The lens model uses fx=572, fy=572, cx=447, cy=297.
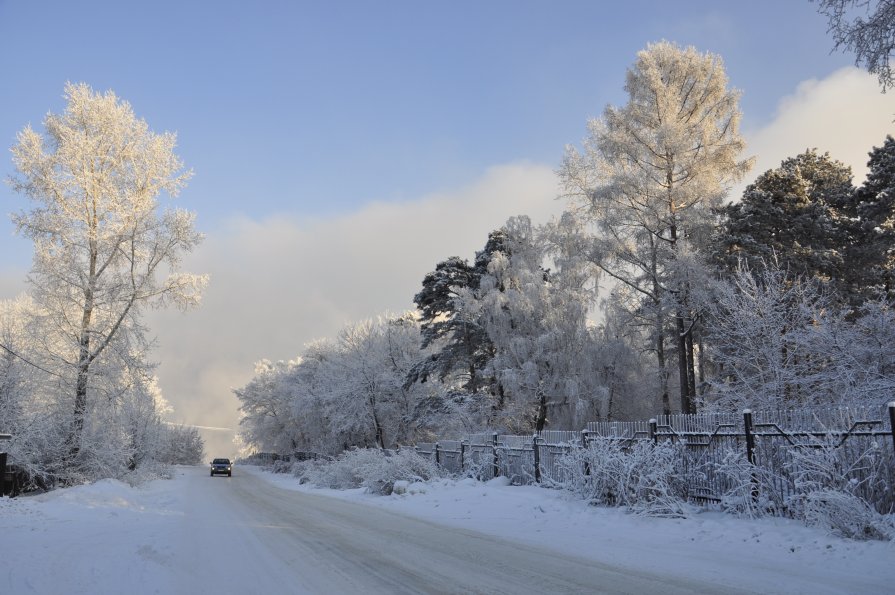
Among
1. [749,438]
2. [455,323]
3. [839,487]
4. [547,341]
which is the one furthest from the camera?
[455,323]

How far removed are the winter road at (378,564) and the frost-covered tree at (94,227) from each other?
38.6 feet

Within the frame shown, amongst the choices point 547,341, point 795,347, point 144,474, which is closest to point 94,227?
point 144,474

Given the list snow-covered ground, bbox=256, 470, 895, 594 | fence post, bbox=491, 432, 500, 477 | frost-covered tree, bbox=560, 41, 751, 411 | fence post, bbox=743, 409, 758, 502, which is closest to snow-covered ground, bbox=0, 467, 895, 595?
snow-covered ground, bbox=256, 470, 895, 594

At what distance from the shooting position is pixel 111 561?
24.6ft

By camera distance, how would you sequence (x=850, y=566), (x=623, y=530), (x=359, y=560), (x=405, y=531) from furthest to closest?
1. (x=405, y=531)
2. (x=623, y=530)
3. (x=359, y=560)
4. (x=850, y=566)

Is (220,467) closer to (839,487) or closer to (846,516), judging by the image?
(839,487)

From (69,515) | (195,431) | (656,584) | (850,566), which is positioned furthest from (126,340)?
(195,431)

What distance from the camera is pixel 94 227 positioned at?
2130 cm

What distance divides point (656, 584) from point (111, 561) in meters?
6.84

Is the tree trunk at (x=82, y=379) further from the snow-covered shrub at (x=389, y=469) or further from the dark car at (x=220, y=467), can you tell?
the dark car at (x=220, y=467)

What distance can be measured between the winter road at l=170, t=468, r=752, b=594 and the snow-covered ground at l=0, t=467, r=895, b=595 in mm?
90

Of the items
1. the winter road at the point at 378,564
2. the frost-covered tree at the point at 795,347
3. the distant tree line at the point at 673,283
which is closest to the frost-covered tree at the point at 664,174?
the distant tree line at the point at 673,283

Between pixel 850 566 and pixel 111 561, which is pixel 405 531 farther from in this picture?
pixel 850 566

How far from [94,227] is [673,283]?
73.5 ft
